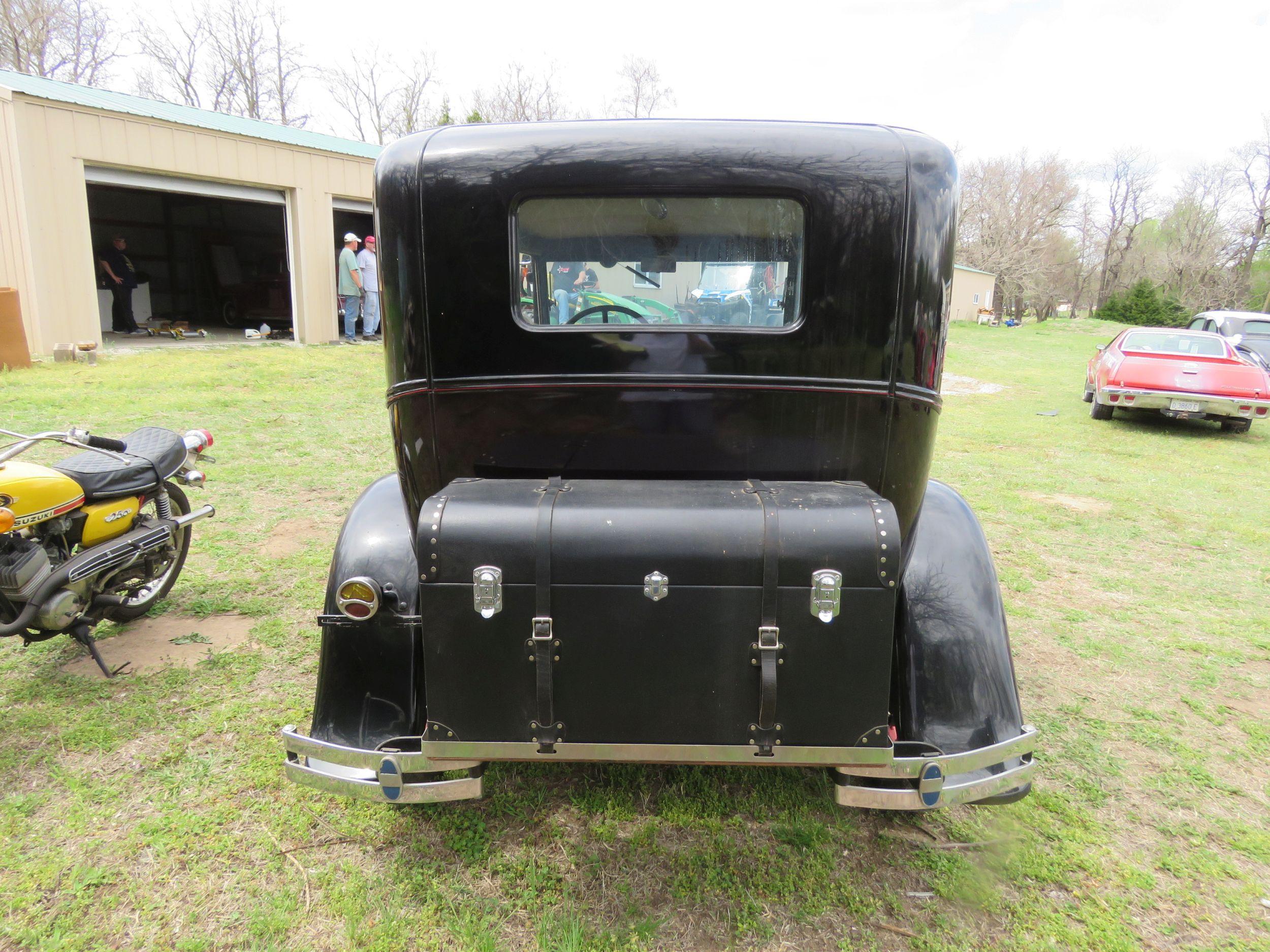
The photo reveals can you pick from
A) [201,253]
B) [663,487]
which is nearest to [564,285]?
[663,487]

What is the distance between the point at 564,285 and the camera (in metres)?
2.41

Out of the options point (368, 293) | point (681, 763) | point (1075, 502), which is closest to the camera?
point (681, 763)

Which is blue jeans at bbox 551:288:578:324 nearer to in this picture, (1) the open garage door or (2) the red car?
(2) the red car

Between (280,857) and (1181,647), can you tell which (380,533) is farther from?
(1181,647)

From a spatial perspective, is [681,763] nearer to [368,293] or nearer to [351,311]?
[351,311]

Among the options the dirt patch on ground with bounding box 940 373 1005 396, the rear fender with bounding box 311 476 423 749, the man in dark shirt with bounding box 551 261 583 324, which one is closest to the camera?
the rear fender with bounding box 311 476 423 749

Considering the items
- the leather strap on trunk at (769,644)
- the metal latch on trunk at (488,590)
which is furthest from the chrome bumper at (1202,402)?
the metal latch on trunk at (488,590)

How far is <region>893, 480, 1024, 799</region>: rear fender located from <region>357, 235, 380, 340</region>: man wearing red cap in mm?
12737

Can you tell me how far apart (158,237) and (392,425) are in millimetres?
20126

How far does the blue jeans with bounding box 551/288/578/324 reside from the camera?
242 cm

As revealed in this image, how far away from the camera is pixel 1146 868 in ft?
7.96

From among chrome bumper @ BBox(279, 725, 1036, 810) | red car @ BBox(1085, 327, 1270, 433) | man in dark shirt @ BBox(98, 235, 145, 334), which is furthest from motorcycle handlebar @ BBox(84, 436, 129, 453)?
man in dark shirt @ BBox(98, 235, 145, 334)

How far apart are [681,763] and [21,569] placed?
2.82m

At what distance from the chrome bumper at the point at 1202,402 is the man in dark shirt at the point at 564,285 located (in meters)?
10.1
